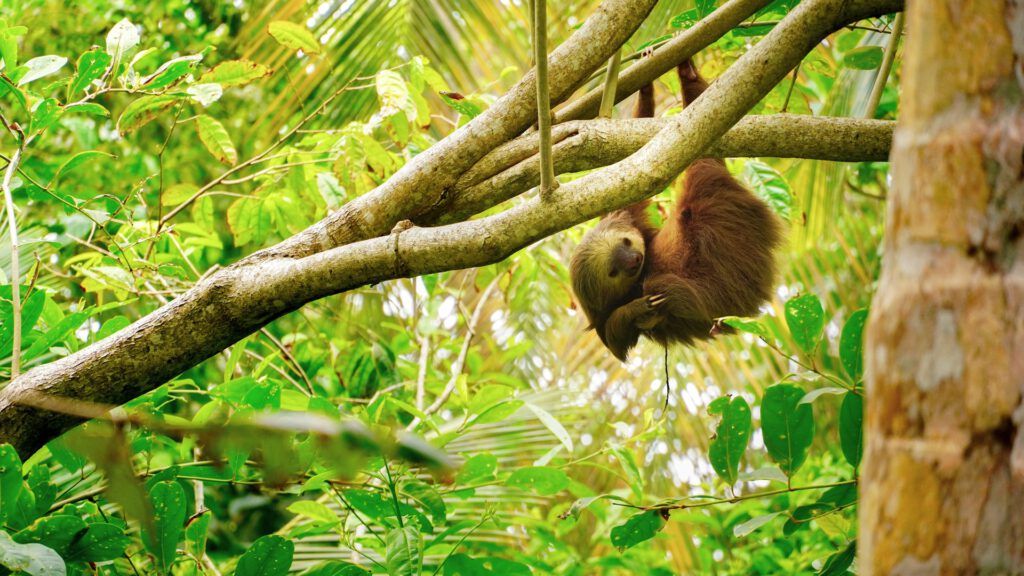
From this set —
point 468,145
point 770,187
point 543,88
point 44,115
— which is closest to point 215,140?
point 44,115

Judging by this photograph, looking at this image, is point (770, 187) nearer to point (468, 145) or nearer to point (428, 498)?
point (468, 145)

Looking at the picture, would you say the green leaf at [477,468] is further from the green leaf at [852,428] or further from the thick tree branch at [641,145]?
the green leaf at [852,428]

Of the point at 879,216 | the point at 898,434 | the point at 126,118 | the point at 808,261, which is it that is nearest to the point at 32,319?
the point at 126,118

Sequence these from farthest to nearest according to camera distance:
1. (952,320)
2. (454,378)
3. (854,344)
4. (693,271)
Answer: (693,271) < (454,378) < (854,344) < (952,320)

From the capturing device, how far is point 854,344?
206cm

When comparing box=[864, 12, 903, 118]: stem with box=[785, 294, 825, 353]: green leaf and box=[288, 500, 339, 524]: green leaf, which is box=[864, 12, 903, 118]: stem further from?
box=[288, 500, 339, 524]: green leaf

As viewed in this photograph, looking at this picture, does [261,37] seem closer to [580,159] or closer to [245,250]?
[245,250]

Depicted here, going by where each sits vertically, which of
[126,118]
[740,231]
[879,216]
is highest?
[126,118]

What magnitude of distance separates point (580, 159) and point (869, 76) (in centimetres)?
283

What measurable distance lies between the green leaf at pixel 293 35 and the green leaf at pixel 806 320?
76.9 inches

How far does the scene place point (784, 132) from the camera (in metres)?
2.15

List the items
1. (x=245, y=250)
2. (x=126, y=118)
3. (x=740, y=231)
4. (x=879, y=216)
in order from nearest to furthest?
(x=126, y=118) < (x=740, y=231) < (x=245, y=250) < (x=879, y=216)

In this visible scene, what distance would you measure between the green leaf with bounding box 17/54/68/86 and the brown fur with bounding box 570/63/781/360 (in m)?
1.92

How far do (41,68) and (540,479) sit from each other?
1.74 meters
